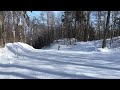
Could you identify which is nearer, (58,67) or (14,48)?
(58,67)

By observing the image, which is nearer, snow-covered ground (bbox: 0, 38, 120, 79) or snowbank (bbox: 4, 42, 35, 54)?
snow-covered ground (bbox: 0, 38, 120, 79)

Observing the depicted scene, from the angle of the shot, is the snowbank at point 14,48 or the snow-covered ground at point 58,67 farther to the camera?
the snowbank at point 14,48
